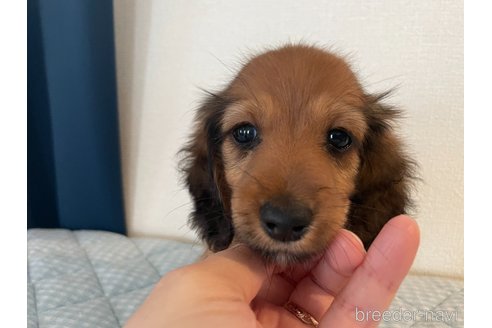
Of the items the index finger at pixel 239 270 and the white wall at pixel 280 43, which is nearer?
the index finger at pixel 239 270

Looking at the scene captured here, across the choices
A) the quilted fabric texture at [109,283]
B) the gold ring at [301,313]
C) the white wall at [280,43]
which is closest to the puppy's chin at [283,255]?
the gold ring at [301,313]

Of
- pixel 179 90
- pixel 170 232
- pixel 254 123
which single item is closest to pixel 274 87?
pixel 254 123

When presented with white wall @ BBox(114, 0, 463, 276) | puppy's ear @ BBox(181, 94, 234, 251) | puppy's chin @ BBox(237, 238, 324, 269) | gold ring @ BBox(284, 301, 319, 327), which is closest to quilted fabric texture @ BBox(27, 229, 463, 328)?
white wall @ BBox(114, 0, 463, 276)

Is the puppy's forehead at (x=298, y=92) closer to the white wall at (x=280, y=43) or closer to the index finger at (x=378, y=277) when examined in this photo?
the index finger at (x=378, y=277)

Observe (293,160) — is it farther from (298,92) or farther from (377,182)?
(377,182)

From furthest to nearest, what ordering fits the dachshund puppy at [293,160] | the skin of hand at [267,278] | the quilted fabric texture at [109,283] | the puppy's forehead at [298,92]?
the quilted fabric texture at [109,283]
the puppy's forehead at [298,92]
the dachshund puppy at [293,160]
the skin of hand at [267,278]

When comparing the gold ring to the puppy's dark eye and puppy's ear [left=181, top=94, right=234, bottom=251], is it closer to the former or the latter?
puppy's ear [left=181, top=94, right=234, bottom=251]
